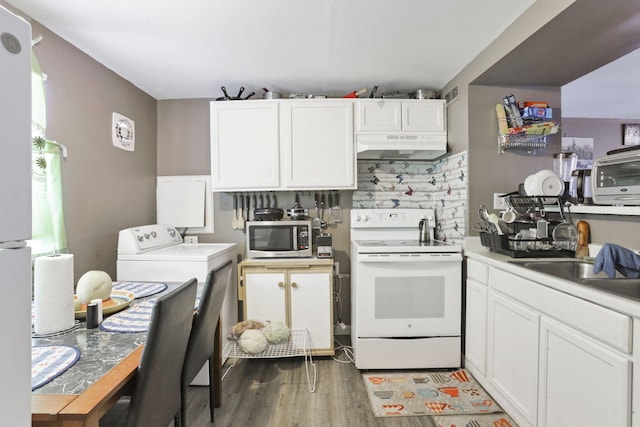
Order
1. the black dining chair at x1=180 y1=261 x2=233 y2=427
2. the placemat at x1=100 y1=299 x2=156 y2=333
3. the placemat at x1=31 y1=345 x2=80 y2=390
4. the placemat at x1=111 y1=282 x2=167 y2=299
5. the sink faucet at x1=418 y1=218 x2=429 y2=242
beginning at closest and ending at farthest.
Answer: the placemat at x1=31 y1=345 x2=80 y2=390, the placemat at x1=100 y1=299 x2=156 y2=333, the black dining chair at x1=180 y1=261 x2=233 y2=427, the placemat at x1=111 y1=282 x2=167 y2=299, the sink faucet at x1=418 y1=218 x2=429 y2=242

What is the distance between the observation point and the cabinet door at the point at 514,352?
1.53m

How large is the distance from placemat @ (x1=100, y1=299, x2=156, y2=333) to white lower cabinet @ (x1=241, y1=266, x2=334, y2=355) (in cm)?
107

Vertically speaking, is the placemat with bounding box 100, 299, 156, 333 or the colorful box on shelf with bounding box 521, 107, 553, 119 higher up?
the colorful box on shelf with bounding box 521, 107, 553, 119

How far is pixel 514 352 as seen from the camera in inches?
65.9

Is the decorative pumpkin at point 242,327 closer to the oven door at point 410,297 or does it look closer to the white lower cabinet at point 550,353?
the oven door at point 410,297

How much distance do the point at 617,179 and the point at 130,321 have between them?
2.39 m

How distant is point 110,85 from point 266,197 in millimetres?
1477

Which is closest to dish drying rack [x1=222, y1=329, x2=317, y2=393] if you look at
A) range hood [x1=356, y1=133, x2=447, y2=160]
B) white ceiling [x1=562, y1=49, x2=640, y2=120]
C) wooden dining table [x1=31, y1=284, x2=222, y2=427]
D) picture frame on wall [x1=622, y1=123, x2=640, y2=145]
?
wooden dining table [x1=31, y1=284, x2=222, y2=427]

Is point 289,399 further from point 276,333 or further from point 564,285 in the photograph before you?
point 564,285

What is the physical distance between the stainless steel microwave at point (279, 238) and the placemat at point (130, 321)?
120cm

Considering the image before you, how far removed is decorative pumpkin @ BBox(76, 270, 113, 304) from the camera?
4.45 feet

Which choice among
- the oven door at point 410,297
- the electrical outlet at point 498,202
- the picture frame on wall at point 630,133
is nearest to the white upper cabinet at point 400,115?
the electrical outlet at point 498,202

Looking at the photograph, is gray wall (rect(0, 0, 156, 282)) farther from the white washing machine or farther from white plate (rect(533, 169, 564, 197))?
white plate (rect(533, 169, 564, 197))

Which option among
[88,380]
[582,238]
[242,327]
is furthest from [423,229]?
[88,380]
